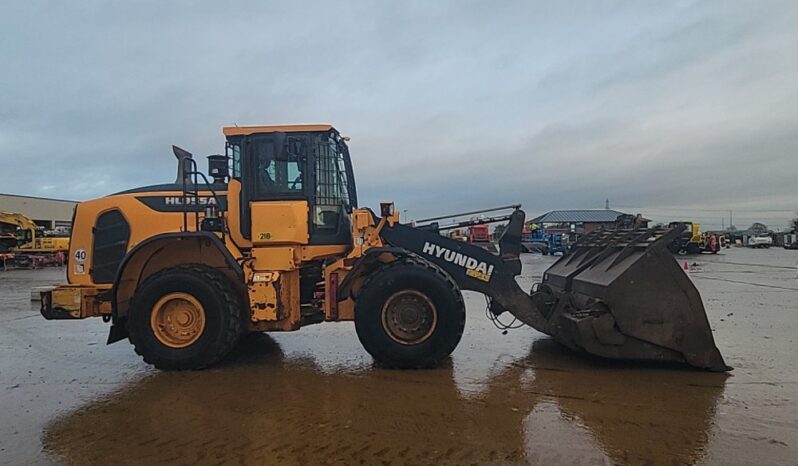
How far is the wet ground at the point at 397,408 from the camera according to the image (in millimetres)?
3695

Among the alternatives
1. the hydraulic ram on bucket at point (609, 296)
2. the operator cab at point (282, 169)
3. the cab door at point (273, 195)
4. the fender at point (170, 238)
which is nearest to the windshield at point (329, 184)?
the operator cab at point (282, 169)

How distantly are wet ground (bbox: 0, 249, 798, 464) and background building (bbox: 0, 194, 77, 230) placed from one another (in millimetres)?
50391

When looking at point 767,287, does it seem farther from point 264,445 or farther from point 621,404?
point 264,445

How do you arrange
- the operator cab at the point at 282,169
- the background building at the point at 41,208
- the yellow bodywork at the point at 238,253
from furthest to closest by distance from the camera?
the background building at the point at 41,208 → the operator cab at the point at 282,169 → the yellow bodywork at the point at 238,253

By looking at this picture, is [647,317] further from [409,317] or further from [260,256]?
[260,256]

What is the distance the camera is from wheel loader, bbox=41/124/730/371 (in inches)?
219

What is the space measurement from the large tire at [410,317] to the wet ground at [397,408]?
210mm

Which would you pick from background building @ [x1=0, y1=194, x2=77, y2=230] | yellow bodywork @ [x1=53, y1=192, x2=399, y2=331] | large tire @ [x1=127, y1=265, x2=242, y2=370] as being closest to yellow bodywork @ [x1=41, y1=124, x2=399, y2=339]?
yellow bodywork @ [x1=53, y1=192, x2=399, y2=331]

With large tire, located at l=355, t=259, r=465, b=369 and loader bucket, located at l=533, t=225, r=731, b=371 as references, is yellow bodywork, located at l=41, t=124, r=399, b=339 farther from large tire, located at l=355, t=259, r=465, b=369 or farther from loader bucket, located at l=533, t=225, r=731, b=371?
loader bucket, located at l=533, t=225, r=731, b=371

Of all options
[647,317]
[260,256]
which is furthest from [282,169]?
[647,317]

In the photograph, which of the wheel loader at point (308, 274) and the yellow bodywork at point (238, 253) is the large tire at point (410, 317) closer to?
the wheel loader at point (308, 274)

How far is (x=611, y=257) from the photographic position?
6.27 meters

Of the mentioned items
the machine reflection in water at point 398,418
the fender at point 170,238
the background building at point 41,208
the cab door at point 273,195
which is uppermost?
the background building at point 41,208

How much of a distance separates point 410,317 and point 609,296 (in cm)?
211
